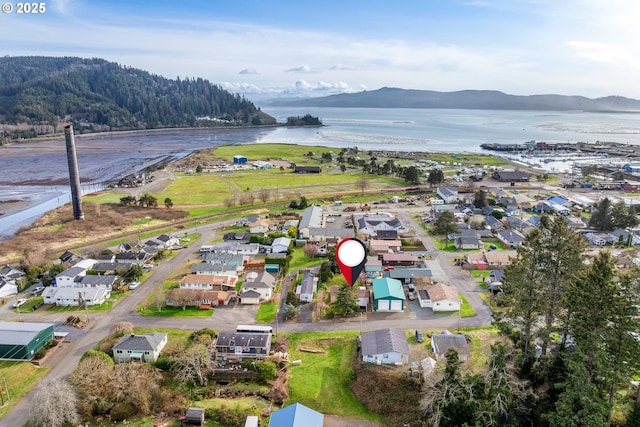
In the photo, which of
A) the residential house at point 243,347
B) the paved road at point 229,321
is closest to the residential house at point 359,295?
the paved road at point 229,321

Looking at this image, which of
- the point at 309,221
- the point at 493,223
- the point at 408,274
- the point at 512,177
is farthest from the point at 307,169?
the point at 408,274

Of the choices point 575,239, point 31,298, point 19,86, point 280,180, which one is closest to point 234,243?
point 31,298

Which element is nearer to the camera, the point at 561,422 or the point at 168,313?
the point at 561,422

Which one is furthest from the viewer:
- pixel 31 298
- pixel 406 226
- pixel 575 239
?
pixel 406 226

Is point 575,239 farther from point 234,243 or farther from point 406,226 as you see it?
point 234,243

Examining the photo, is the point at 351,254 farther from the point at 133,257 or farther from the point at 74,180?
the point at 74,180
